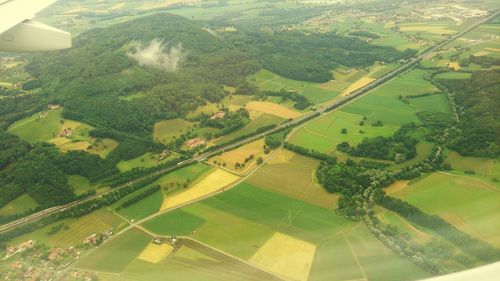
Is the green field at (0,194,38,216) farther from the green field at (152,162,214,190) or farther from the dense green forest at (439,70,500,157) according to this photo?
the dense green forest at (439,70,500,157)

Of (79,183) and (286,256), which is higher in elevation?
(286,256)

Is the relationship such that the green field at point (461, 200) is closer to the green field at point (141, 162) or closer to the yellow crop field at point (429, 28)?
the green field at point (141, 162)

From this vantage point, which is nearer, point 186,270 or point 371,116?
point 186,270

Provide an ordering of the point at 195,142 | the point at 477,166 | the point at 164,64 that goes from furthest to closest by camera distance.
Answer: the point at 164,64 < the point at 195,142 < the point at 477,166

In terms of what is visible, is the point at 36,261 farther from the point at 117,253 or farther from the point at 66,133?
the point at 66,133

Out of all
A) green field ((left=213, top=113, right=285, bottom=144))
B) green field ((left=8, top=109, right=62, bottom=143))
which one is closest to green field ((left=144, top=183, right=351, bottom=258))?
green field ((left=213, top=113, right=285, bottom=144))

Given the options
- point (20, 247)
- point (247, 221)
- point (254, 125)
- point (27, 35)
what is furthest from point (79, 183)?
point (27, 35)

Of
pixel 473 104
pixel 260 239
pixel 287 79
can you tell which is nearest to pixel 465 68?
pixel 473 104

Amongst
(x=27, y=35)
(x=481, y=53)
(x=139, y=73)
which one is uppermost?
(x=27, y=35)

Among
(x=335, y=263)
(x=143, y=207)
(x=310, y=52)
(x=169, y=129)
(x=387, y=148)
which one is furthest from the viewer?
(x=310, y=52)
